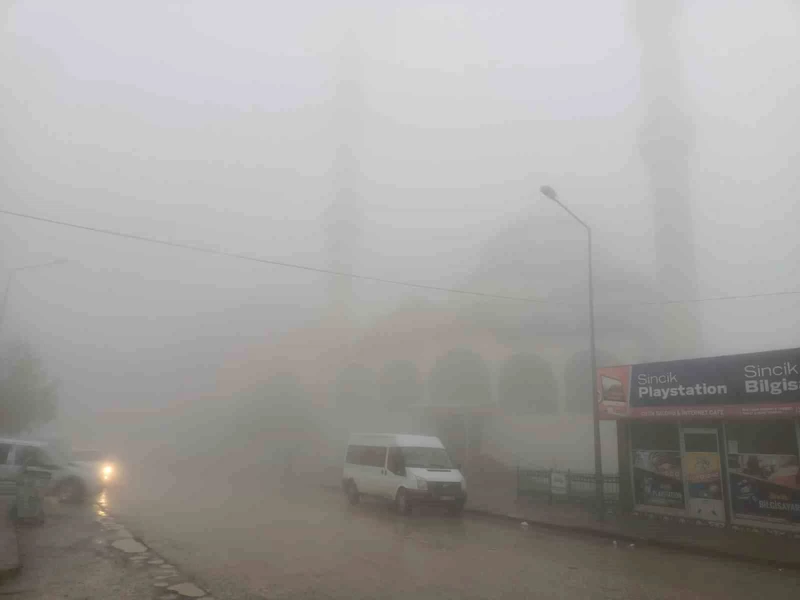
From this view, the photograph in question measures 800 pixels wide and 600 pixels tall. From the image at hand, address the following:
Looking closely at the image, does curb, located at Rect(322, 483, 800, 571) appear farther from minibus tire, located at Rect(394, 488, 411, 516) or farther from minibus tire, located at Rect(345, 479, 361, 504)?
minibus tire, located at Rect(345, 479, 361, 504)

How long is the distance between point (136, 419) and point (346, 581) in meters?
58.3

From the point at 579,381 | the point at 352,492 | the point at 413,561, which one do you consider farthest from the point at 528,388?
the point at 413,561

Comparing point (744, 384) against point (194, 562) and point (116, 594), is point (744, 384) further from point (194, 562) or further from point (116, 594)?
point (116, 594)

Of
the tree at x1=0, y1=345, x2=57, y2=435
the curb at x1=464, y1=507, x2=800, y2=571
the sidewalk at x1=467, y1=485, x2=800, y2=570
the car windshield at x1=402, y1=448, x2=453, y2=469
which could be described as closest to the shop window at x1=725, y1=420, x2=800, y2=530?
the sidewalk at x1=467, y1=485, x2=800, y2=570

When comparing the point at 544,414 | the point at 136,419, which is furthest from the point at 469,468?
the point at 136,419

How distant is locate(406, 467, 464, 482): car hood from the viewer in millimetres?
16453

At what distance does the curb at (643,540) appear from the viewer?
10.4m

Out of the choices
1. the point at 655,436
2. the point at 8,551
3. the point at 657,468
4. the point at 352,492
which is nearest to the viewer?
the point at 8,551

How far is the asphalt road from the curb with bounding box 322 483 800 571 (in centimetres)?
36

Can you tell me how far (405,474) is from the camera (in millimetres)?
16688

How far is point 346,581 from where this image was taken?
8016 millimetres

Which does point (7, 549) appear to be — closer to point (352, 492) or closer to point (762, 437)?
point (352, 492)

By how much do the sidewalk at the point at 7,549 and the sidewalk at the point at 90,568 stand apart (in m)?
0.15

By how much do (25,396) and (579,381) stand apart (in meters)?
35.1
